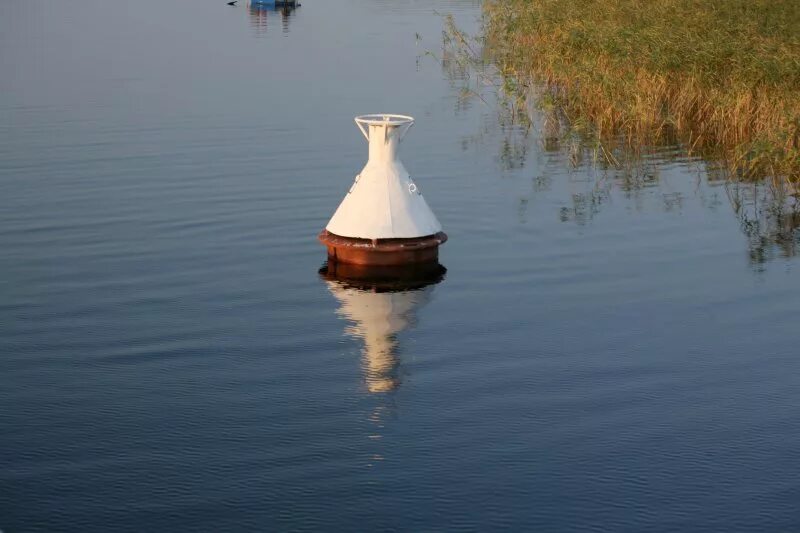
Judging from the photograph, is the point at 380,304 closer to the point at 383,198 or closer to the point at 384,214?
the point at 384,214

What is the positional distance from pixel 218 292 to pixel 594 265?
4.81 m

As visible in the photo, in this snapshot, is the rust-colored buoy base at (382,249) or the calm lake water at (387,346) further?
the rust-colored buoy base at (382,249)

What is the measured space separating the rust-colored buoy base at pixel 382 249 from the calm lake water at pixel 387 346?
1.46ft

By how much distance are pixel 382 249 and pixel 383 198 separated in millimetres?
610

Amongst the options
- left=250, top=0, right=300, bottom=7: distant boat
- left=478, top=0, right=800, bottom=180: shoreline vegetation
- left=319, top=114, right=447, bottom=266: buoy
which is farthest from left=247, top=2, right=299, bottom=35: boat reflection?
left=319, top=114, right=447, bottom=266: buoy

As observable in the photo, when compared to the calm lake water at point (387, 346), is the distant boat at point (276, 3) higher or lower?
higher

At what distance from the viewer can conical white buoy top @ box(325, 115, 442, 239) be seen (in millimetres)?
16500

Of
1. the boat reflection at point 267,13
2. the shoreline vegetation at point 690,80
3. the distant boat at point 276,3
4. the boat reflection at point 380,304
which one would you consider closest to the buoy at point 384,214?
the boat reflection at point 380,304

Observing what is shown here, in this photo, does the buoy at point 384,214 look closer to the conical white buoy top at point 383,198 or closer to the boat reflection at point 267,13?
the conical white buoy top at point 383,198

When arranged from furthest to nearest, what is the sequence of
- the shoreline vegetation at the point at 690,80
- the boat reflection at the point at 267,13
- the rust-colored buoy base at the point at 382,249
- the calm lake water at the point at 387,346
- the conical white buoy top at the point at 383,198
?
1. the boat reflection at the point at 267,13
2. the shoreline vegetation at the point at 690,80
3. the rust-colored buoy base at the point at 382,249
4. the conical white buoy top at the point at 383,198
5. the calm lake water at the point at 387,346

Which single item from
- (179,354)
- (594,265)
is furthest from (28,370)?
(594,265)

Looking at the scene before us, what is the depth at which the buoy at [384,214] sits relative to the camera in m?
16.5

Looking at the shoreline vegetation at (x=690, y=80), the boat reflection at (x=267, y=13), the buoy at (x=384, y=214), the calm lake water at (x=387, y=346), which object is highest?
the boat reflection at (x=267, y=13)

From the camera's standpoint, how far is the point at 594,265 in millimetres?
17859
